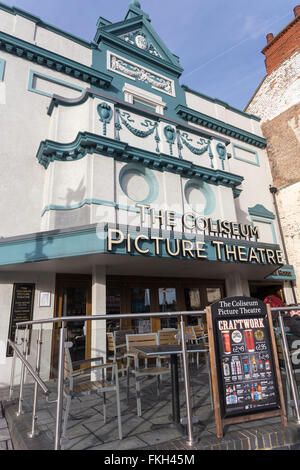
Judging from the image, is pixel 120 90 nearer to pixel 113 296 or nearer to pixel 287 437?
pixel 113 296

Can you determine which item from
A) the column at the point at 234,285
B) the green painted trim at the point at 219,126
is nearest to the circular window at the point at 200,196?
the column at the point at 234,285

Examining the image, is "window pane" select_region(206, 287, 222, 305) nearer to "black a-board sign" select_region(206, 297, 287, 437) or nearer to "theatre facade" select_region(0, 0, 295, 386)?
"theatre facade" select_region(0, 0, 295, 386)

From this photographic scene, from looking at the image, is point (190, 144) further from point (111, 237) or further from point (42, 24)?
point (42, 24)

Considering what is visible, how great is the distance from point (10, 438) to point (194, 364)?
3.16 meters

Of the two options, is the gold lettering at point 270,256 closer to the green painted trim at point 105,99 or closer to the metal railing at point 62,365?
the metal railing at point 62,365

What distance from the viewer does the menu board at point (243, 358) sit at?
362 cm

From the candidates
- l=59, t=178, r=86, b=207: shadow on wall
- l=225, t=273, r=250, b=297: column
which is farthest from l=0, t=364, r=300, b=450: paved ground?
l=225, t=273, r=250, b=297: column

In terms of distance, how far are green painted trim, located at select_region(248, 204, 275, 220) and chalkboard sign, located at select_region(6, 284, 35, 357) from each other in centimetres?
1164

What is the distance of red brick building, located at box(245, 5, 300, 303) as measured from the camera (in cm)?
1542

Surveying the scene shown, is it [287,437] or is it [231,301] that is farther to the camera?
[231,301]

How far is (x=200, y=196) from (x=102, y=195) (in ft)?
15.1

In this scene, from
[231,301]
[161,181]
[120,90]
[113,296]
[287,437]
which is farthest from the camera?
[120,90]

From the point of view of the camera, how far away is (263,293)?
15312 millimetres

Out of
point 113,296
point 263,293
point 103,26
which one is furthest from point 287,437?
point 103,26
